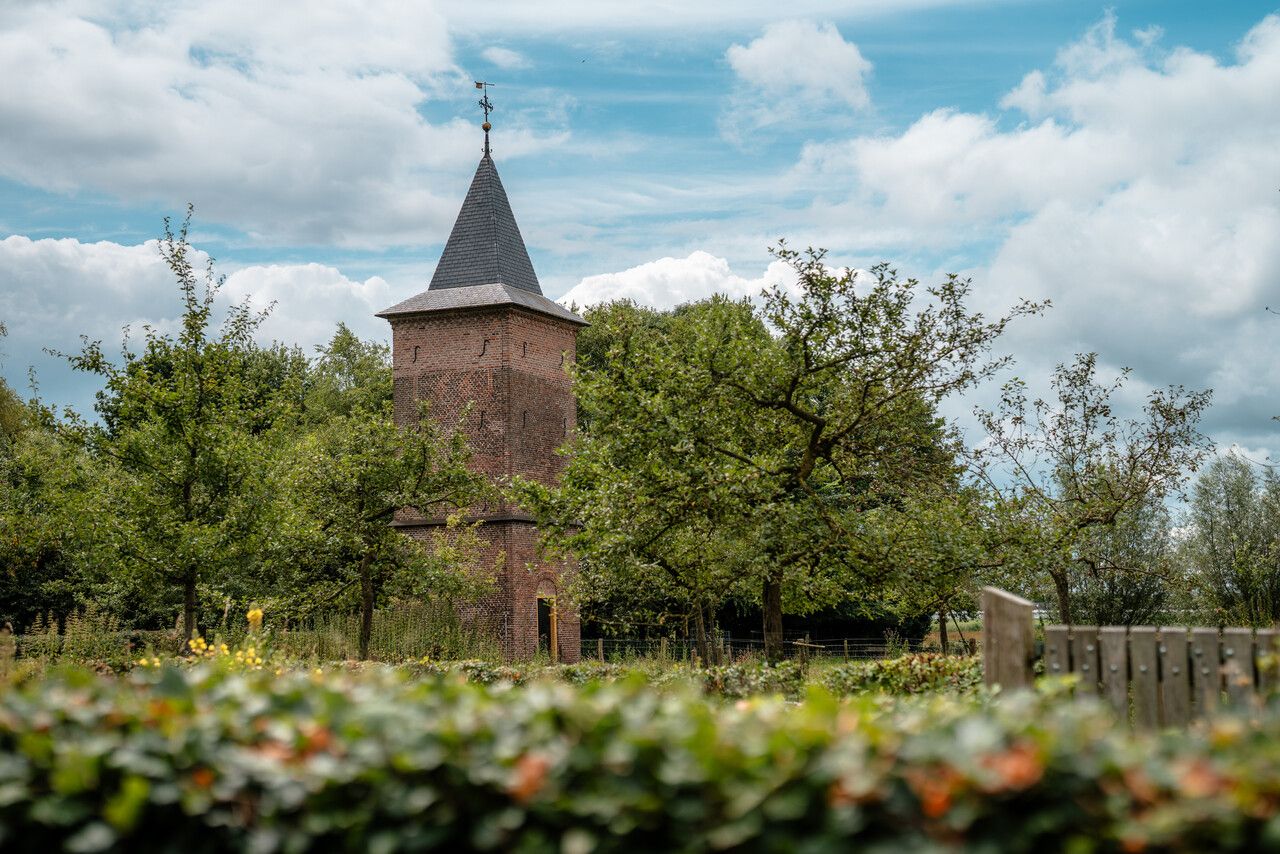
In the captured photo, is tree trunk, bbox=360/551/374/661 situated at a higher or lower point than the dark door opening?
higher

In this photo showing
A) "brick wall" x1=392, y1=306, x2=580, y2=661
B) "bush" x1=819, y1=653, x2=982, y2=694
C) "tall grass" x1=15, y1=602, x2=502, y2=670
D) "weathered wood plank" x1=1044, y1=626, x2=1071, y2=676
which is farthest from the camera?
"brick wall" x1=392, y1=306, x2=580, y2=661

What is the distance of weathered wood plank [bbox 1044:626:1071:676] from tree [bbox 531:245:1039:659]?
8006mm

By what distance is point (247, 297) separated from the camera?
70.3 ft

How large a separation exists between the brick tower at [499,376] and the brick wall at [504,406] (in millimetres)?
30

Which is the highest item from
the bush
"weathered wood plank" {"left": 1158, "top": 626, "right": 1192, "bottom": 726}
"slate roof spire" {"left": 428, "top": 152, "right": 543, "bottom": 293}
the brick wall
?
"slate roof spire" {"left": 428, "top": 152, "right": 543, "bottom": 293}

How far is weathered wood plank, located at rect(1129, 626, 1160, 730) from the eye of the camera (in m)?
6.52

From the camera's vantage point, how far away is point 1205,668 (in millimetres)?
6410

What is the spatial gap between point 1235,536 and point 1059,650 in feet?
69.2

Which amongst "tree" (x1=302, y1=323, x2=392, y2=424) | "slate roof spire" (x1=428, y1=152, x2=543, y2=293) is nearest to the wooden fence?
"slate roof spire" (x1=428, y1=152, x2=543, y2=293)

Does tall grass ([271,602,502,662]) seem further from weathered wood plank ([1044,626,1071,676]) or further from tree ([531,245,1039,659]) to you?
weathered wood plank ([1044,626,1071,676])

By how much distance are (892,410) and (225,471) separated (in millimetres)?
11179

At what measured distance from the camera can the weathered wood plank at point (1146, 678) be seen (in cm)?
652

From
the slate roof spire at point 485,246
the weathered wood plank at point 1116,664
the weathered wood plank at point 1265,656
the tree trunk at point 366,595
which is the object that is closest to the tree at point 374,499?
the tree trunk at point 366,595

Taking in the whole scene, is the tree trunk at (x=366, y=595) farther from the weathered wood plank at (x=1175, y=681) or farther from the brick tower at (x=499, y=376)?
the weathered wood plank at (x=1175, y=681)
